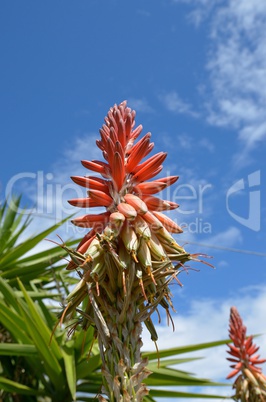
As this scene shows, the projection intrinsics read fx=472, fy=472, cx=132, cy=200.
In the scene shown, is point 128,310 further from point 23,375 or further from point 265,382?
point 23,375

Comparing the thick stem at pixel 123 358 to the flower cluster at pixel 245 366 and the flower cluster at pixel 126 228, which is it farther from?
the flower cluster at pixel 245 366

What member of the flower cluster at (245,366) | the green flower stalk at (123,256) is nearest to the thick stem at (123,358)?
the green flower stalk at (123,256)

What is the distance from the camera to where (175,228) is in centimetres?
177

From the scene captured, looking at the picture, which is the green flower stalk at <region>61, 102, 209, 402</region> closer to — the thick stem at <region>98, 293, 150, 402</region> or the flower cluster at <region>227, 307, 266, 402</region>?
the thick stem at <region>98, 293, 150, 402</region>

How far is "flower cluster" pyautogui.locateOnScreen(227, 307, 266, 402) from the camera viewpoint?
3.41 m

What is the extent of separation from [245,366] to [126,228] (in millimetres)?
2439

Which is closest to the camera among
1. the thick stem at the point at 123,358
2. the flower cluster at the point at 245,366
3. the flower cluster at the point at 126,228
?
the thick stem at the point at 123,358

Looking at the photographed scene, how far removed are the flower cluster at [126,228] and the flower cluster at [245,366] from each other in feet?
6.90

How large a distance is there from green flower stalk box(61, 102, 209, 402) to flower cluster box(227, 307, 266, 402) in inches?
83.0

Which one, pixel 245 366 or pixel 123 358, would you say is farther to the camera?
pixel 245 366

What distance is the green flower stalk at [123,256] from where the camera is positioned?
1471 mm

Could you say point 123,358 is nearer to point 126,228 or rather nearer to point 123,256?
point 123,256

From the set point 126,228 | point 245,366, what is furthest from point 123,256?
point 245,366

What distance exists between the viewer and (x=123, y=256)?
1.60 meters
